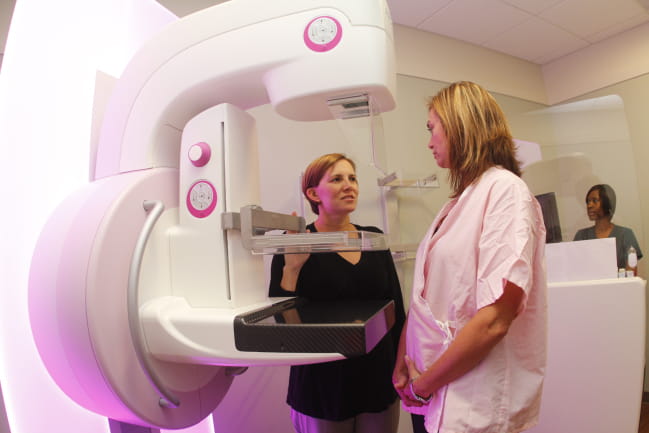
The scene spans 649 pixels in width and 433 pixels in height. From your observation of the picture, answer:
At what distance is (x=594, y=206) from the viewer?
2.00 metres

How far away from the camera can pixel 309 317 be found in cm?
→ 65

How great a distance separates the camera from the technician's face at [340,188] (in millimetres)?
1306

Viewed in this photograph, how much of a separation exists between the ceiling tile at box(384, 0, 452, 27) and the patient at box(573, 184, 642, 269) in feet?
4.76

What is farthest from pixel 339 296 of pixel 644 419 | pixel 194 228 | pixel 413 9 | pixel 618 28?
pixel 618 28

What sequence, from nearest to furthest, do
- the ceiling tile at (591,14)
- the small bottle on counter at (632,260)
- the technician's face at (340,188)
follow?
the technician's face at (340,188)
the small bottle on counter at (632,260)
the ceiling tile at (591,14)

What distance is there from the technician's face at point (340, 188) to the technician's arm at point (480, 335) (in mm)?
618

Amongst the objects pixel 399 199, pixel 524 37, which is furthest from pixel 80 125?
pixel 524 37

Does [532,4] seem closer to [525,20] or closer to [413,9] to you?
[525,20]

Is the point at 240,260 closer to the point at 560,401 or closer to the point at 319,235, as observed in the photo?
the point at 319,235

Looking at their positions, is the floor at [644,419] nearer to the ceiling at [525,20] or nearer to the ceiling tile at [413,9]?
the ceiling at [525,20]

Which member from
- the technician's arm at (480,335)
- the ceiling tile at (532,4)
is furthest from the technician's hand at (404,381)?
the ceiling tile at (532,4)

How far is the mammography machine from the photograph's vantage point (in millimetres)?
622

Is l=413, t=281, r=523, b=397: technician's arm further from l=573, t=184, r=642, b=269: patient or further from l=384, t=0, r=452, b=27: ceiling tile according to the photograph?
l=384, t=0, r=452, b=27: ceiling tile

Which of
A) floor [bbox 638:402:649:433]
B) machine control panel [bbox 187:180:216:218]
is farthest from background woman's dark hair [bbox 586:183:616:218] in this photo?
machine control panel [bbox 187:180:216:218]
